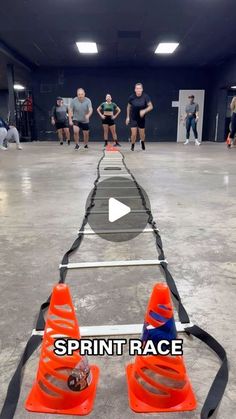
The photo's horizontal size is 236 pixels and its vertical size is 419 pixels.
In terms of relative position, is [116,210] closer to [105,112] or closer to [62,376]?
[62,376]

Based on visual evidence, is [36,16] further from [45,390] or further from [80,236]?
[45,390]

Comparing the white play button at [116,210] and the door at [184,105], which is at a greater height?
the door at [184,105]

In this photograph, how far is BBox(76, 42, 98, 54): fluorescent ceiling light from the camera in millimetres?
9416

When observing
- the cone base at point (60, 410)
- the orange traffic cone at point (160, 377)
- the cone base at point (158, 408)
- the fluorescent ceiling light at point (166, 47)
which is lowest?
the cone base at point (158, 408)

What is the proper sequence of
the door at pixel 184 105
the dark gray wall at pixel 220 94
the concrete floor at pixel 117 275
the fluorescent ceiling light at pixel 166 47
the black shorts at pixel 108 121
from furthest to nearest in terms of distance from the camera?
the door at pixel 184 105, the dark gray wall at pixel 220 94, the fluorescent ceiling light at pixel 166 47, the black shorts at pixel 108 121, the concrete floor at pixel 117 275

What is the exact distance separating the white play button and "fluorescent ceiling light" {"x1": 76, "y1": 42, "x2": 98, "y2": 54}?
8.09m

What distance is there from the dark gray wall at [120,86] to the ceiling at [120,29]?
4.16 ft

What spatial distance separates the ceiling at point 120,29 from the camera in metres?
6.50

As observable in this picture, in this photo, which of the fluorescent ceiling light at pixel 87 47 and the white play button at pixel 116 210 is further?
the fluorescent ceiling light at pixel 87 47

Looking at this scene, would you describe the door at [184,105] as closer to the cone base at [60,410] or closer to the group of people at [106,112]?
the group of people at [106,112]

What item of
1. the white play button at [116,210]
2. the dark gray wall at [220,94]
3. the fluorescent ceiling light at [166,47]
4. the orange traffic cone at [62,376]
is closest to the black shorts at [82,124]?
the fluorescent ceiling light at [166,47]

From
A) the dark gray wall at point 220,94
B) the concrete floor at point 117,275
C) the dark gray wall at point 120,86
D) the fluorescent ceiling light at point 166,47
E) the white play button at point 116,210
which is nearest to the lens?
the concrete floor at point 117,275

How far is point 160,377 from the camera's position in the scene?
87 cm

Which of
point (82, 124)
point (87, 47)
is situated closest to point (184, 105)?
point (87, 47)
